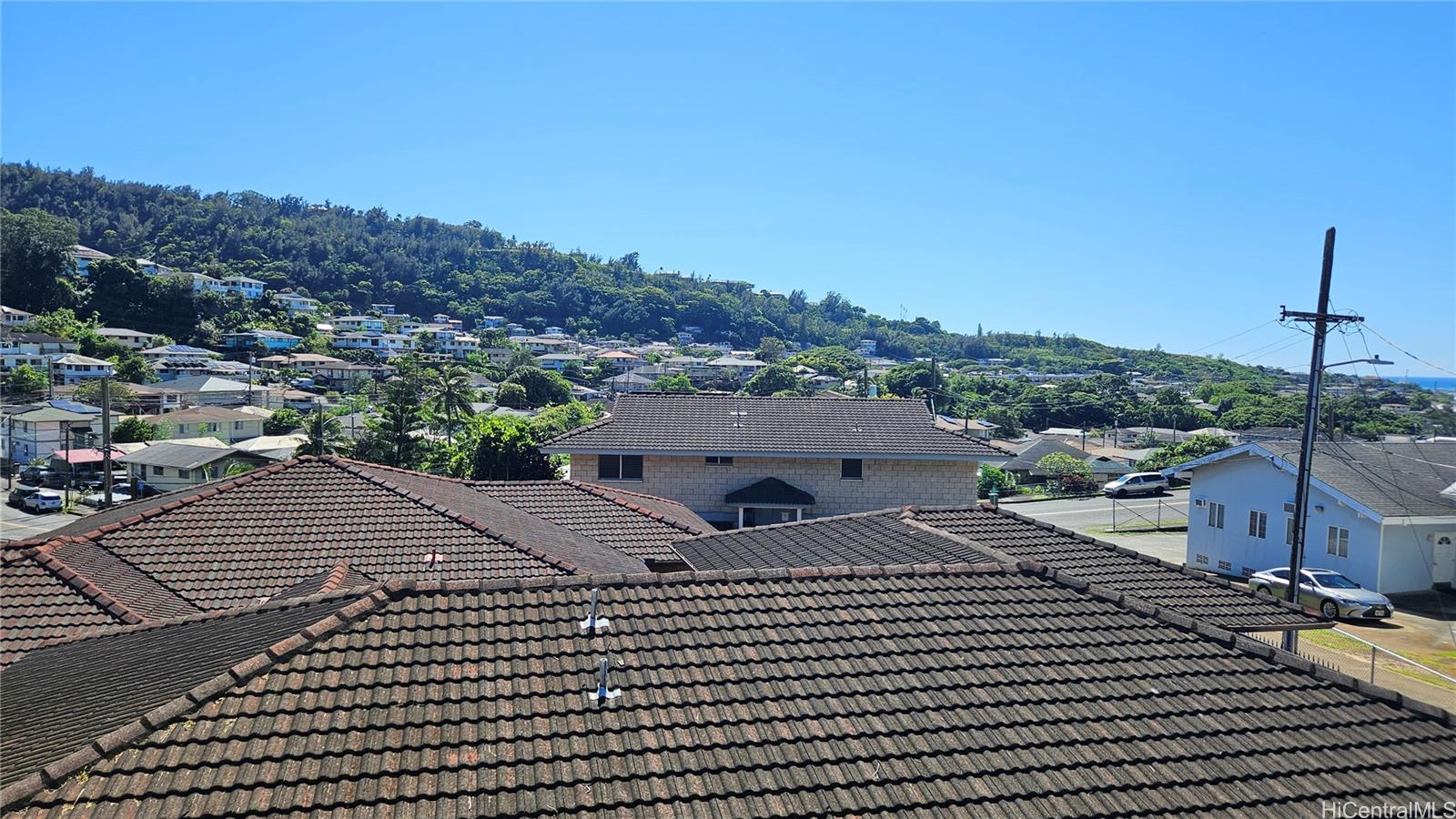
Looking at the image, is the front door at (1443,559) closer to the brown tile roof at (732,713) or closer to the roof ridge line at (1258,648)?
the roof ridge line at (1258,648)

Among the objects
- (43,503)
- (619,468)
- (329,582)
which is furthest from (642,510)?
(43,503)

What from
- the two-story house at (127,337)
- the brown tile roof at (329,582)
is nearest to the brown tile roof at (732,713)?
the brown tile roof at (329,582)

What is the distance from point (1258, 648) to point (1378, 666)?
46.7 feet

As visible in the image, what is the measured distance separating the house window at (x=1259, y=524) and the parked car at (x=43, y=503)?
169 feet

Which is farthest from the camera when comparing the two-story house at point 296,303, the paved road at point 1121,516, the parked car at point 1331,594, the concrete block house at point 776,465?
the two-story house at point 296,303

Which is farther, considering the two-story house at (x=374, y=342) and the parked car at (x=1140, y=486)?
the two-story house at (x=374, y=342)

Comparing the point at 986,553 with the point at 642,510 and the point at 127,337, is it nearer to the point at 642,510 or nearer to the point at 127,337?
the point at 642,510

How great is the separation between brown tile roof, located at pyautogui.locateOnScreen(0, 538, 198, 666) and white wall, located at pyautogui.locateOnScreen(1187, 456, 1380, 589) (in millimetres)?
29066

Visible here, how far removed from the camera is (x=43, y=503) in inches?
1698

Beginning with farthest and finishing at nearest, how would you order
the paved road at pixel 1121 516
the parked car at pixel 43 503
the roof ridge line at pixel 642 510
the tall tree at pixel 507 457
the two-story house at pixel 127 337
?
the two-story house at pixel 127 337
the parked car at pixel 43 503
the paved road at pixel 1121 516
the tall tree at pixel 507 457
the roof ridge line at pixel 642 510

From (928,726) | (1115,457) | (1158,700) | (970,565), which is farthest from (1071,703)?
(1115,457)

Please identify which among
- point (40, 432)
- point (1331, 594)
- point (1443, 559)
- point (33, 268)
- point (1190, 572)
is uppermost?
point (33, 268)

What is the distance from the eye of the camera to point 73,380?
8481 cm

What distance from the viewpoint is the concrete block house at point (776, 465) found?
25.7 meters
